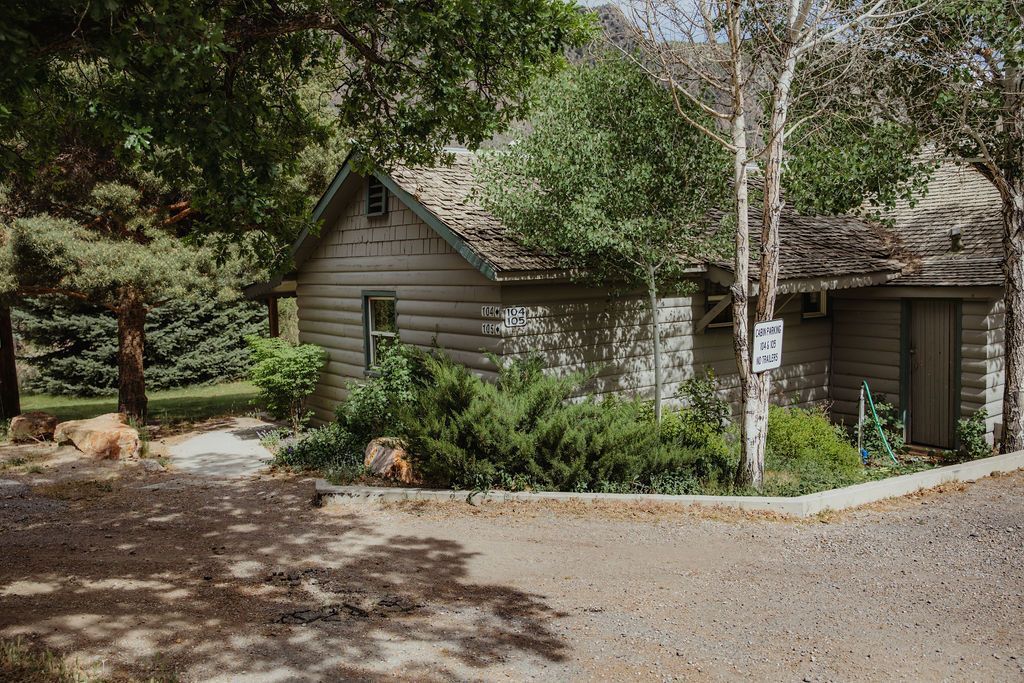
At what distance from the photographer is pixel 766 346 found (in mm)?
9172

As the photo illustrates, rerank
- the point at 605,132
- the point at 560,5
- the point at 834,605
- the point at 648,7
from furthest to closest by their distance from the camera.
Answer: the point at 605,132
the point at 560,5
the point at 648,7
the point at 834,605

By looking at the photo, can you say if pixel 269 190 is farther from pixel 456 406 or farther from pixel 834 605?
pixel 834 605

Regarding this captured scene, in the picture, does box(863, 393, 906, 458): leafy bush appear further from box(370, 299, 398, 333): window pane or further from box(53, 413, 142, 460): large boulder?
box(53, 413, 142, 460): large boulder

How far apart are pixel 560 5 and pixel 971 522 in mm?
7501

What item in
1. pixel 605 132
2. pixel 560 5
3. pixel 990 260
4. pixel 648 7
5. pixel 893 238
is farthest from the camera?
pixel 893 238

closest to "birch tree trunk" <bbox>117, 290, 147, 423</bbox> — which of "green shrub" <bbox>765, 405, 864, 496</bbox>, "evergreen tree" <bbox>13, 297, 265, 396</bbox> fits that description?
"evergreen tree" <bbox>13, 297, 265, 396</bbox>

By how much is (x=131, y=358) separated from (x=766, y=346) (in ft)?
44.5

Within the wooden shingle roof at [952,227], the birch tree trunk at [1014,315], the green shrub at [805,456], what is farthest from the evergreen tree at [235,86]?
the wooden shingle roof at [952,227]

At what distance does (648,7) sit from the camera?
9.38 m

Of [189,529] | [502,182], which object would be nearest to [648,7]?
[502,182]

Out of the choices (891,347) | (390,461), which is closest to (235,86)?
(390,461)

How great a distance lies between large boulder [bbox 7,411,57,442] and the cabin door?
1555 centimetres

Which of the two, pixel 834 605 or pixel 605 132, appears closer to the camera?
pixel 834 605

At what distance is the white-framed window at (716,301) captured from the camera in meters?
13.6
